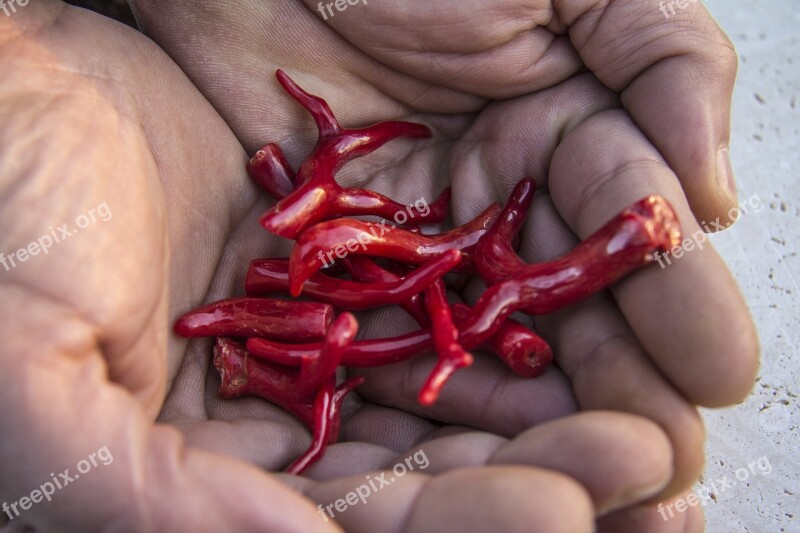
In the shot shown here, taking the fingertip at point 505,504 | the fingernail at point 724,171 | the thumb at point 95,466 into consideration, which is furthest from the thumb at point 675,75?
the thumb at point 95,466

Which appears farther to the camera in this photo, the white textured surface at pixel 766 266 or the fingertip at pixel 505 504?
the white textured surface at pixel 766 266

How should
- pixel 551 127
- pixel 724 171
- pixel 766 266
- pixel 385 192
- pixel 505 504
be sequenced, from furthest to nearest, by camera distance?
pixel 766 266 → pixel 385 192 → pixel 551 127 → pixel 724 171 → pixel 505 504

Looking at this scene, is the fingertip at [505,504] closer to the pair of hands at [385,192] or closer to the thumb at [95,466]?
the pair of hands at [385,192]

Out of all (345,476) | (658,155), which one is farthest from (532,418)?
(658,155)

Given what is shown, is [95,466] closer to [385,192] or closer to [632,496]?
[632,496]

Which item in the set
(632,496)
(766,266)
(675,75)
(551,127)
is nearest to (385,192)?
(551,127)

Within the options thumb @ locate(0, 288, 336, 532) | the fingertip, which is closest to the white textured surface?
the fingertip
